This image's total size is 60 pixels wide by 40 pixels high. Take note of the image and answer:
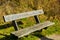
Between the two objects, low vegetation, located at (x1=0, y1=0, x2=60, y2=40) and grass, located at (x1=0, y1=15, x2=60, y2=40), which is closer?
grass, located at (x1=0, y1=15, x2=60, y2=40)

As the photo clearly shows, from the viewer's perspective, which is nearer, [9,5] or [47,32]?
[47,32]

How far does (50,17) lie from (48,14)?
0.83ft

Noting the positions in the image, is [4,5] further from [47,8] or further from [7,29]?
[47,8]

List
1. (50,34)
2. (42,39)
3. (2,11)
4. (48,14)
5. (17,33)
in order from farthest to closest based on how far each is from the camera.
A: (48,14) < (2,11) < (50,34) < (42,39) < (17,33)

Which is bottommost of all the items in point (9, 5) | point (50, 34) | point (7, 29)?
point (50, 34)

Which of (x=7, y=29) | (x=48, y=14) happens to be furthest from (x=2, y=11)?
(x=48, y=14)

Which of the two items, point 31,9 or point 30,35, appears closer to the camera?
point 30,35

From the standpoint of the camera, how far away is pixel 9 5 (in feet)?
27.9

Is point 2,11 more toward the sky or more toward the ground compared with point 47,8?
more toward the sky

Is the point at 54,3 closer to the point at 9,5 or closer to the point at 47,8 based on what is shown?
the point at 47,8

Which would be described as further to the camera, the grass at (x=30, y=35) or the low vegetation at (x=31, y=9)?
the low vegetation at (x=31, y=9)

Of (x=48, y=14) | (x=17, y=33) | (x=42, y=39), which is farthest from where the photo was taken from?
(x=48, y=14)

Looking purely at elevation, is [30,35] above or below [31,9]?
below

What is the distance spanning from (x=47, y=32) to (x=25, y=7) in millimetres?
2128
